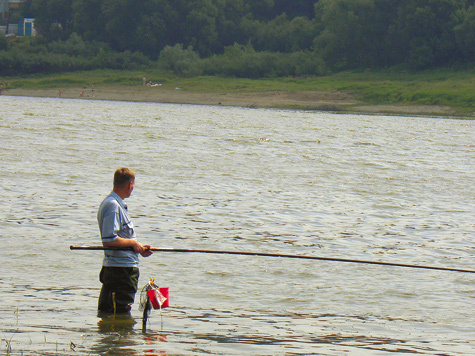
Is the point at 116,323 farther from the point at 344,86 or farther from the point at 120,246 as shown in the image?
the point at 344,86

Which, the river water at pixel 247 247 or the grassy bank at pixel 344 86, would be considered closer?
the river water at pixel 247 247

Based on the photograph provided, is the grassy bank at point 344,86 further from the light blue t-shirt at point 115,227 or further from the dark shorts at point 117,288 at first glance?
the light blue t-shirt at point 115,227

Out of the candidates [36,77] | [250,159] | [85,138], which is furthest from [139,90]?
[250,159]

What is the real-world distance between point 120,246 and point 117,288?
0.53 m

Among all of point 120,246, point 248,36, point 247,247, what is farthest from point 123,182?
point 248,36

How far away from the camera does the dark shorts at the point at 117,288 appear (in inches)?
255

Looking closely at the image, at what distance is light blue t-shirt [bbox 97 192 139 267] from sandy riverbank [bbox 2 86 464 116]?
144 ft

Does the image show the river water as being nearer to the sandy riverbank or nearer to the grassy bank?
the sandy riverbank

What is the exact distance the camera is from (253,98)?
177 ft

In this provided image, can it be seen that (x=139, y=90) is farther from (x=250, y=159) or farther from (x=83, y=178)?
(x=83, y=178)

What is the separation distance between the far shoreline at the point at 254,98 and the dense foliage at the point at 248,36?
837 cm

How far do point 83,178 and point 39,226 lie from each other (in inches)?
214

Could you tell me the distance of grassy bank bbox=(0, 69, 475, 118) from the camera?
49.4m

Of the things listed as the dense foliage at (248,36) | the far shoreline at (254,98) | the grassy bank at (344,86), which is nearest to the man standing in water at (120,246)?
the far shoreline at (254,98)
